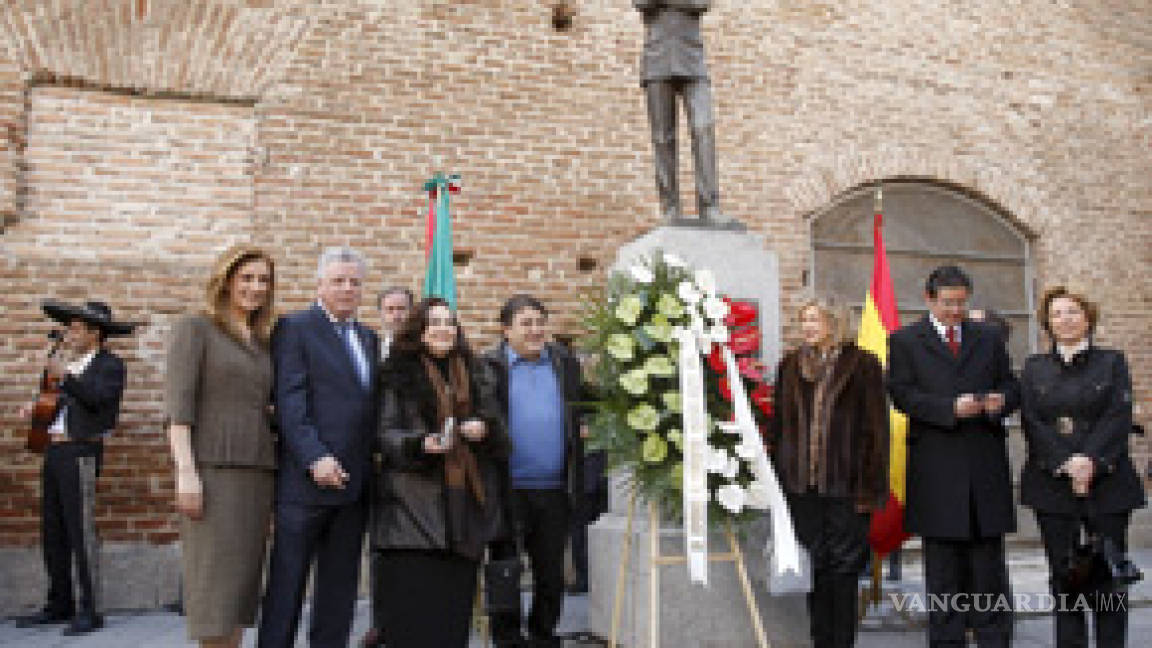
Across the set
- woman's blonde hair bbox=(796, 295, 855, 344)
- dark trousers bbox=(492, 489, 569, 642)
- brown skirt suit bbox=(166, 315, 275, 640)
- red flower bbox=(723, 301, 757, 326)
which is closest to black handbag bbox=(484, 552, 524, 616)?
dark trousers bbox=(492, 489, 569, 642)

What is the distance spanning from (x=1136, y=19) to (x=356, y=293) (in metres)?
8.94

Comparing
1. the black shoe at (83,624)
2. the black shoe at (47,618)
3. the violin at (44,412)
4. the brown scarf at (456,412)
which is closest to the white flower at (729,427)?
the brown scarf at (456,412)

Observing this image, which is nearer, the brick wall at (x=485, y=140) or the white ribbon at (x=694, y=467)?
the white ribbon at (x=694, y=467)

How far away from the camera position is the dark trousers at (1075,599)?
3.44m

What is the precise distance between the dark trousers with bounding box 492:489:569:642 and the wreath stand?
285mm

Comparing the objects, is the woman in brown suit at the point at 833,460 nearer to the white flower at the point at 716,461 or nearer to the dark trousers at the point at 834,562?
the dark trousers at the point at 834,562

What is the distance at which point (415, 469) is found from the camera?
2895 millimetres

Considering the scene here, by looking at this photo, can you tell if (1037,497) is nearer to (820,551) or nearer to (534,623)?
(820,551)

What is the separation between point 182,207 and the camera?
19.4ft

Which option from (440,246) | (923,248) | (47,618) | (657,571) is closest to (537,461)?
(657,571)

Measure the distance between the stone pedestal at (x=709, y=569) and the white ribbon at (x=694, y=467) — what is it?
19 cm

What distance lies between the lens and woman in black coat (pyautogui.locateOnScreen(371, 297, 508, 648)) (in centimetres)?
289

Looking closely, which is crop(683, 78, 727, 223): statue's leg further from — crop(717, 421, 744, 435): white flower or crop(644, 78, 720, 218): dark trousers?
crop(717, 421, 744, 435): white flower

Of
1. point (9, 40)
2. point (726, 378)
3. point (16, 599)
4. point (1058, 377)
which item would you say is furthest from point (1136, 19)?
point (16, 599)
